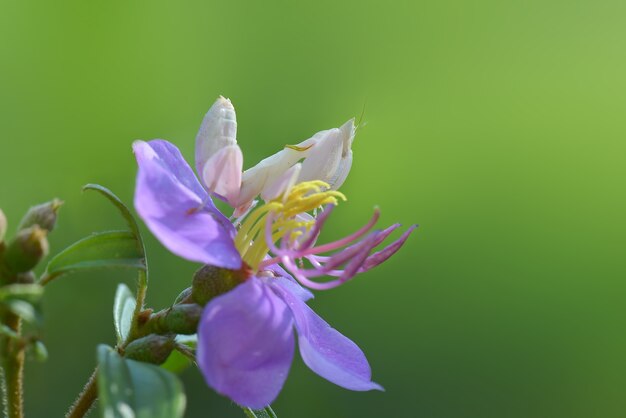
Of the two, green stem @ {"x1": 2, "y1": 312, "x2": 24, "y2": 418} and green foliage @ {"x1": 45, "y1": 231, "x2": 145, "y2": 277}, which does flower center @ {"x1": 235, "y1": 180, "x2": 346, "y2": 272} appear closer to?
green foliage @ {"x1": 45, "y1": 231, "x2": 145, "y2": 277}

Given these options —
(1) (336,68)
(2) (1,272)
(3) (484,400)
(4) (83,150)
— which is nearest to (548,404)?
(3) (484,400)

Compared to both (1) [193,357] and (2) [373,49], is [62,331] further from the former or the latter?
(1) [193,357]

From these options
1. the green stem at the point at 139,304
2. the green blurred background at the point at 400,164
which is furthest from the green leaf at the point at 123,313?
the green blurred background at the point at 400,164

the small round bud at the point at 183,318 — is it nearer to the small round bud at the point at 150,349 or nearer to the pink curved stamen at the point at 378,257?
the small round bud at the point at 150,349

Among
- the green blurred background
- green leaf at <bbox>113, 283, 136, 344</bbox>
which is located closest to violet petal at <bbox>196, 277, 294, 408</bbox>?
green leaf at <bbox>113, 283, 136, 344</bbox>

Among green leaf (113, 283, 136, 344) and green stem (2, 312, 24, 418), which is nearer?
green stem (2, 312, 24, 418)

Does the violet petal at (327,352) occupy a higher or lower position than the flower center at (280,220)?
lower

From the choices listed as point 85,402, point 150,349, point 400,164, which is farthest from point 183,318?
point 400,164
